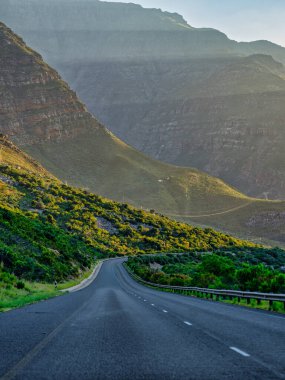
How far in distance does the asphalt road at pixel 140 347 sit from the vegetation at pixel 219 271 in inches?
509

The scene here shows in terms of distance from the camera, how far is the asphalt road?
8.70m

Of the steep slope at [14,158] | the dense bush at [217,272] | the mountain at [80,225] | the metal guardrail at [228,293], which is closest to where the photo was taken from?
the metal guardrail at [228,293]

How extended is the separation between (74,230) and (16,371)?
90244 mm

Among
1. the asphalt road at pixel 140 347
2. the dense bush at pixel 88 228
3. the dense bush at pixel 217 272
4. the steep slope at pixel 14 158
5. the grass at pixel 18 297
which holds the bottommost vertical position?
the asphalt road at pixel 140 347

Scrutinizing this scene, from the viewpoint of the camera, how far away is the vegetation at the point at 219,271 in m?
32.6

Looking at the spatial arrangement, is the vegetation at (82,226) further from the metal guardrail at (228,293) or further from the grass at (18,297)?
the grass at (18,297)

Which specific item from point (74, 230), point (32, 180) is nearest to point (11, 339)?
point (74, 230)

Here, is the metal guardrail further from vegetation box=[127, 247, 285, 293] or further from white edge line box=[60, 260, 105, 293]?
white edge line box=[60, 260, 105, 293]

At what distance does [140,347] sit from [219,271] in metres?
42.5

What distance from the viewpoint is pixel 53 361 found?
968 cm

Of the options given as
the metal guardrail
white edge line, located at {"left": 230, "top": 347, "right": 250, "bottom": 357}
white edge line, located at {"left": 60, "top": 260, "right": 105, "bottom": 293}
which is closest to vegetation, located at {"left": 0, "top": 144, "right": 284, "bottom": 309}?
white edge line, located at {"left": 60, "top": 260, "right": 105, "bottom": 293}

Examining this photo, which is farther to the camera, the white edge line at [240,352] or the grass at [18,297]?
the grass at [18,297]

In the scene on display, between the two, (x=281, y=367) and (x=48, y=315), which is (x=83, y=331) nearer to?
(x=48, y=315)

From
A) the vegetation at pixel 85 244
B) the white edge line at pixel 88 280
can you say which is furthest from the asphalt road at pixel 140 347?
the white edge line at pixel 88 280
